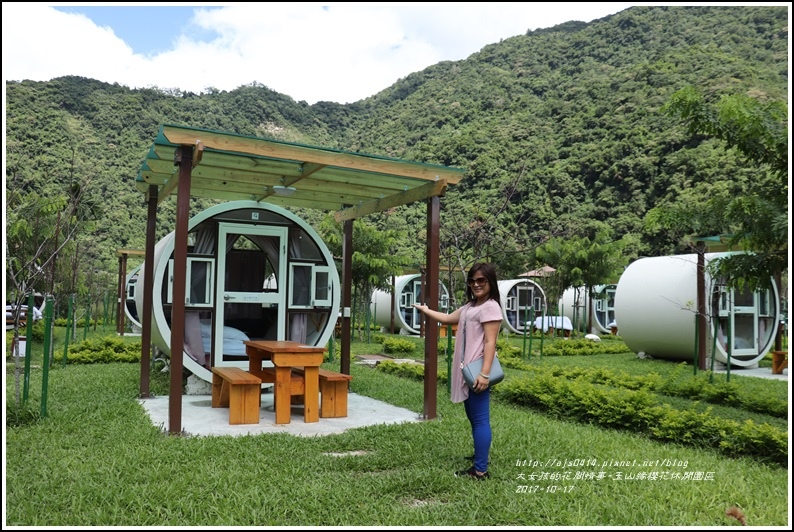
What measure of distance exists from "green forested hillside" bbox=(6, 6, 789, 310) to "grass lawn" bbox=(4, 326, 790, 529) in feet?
36.4

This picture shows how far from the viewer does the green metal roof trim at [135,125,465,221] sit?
5918mm

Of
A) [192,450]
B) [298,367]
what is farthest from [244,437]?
[298,367]

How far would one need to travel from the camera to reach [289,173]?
703 centimetres

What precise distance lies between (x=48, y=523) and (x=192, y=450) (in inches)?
61.4

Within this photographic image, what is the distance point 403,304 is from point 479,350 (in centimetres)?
1727

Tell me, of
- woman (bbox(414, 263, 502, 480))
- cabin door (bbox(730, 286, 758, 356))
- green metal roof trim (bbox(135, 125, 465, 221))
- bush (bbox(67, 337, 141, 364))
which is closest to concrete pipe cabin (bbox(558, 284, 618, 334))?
cabin door (bbox(730, 286, 758, 356))

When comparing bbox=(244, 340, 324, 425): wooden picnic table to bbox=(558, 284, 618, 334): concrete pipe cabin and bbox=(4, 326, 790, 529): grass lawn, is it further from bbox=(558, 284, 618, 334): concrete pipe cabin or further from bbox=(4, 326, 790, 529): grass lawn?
bbox=(558, 284, 618, 334): concrete pipe cabin

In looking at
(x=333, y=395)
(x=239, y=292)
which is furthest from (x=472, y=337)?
(x=239, y=292)

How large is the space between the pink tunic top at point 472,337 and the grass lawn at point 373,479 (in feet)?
2.03

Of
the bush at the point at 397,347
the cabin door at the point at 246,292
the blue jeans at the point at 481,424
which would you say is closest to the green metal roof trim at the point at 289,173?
the cabin door at the point at 246,292

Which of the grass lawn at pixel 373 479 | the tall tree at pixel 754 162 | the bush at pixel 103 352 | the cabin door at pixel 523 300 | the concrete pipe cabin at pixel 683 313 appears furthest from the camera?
the cabin door at pixel 523 300

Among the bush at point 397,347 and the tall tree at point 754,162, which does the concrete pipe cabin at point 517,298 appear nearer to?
the bush at point 397,347

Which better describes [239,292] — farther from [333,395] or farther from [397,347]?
[397,347]

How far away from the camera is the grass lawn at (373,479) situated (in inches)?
147
